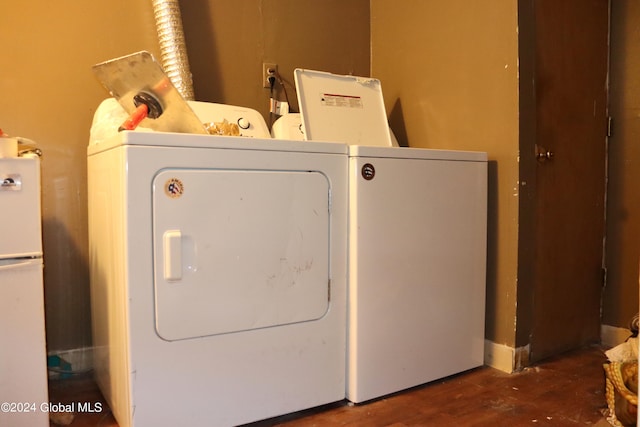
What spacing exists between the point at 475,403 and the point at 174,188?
3.99ft

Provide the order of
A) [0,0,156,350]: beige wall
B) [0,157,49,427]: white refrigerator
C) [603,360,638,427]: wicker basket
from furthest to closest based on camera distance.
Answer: [0,0,156,350]: beige wall < [603,360,638,427]: wicker basket < [0,157,49,427]: white refrigerator

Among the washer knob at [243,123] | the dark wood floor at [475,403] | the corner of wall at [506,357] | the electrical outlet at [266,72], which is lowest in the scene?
the dark wood floor at [475,403]

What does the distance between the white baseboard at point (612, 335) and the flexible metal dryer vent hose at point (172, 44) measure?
6.98 ft

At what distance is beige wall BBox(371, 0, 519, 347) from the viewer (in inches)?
74.0

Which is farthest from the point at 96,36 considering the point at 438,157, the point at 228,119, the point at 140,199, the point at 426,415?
the point at 426,415

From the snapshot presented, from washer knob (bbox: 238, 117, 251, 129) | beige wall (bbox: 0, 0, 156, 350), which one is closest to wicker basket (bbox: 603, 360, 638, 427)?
washer knob (bbox: 238, 117, 251, 129)

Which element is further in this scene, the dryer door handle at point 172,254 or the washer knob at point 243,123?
the washer knob at point 243,123

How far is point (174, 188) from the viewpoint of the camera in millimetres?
1294

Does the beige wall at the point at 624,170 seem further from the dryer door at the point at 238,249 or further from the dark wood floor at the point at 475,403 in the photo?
the dryer door at the point at 238,249

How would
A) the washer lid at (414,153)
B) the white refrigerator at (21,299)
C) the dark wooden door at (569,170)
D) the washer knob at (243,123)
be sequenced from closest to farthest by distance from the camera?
the white refrigerator at (21,299), the washer lid at (414,153), the washer knob at (243,123), the dark wooden door at (569,170)

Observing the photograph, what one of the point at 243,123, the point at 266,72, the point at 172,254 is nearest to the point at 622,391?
the point at 172,254

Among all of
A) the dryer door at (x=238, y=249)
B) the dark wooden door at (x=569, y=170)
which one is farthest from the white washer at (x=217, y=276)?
the dark wooden door at (x=569, y=170)

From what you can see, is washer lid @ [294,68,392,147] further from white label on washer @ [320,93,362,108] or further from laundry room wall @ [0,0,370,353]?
laundry room wall @ [0,0,370,353]

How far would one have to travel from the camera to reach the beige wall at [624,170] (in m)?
2.14
